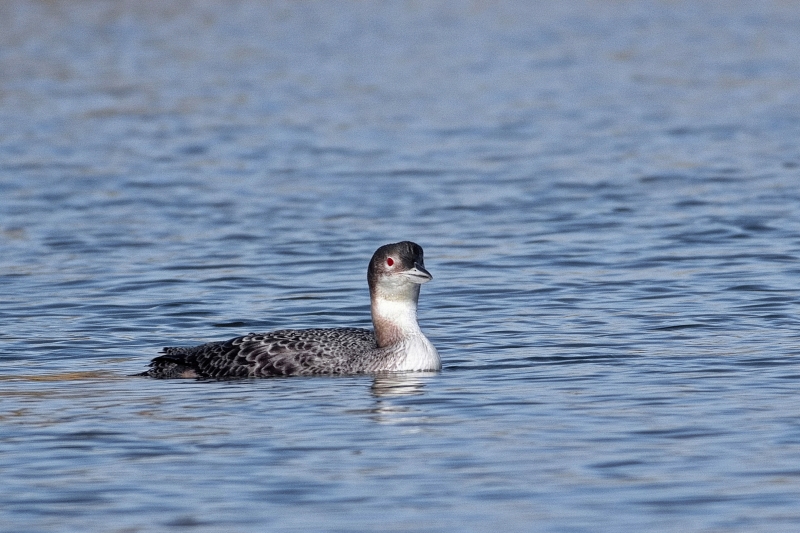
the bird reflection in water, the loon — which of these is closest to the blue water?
the bird reflection in water

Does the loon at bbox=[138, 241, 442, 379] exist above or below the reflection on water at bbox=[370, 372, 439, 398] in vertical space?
above

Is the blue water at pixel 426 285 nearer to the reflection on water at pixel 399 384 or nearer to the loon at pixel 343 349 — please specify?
the reflection on water at pixel 399 384

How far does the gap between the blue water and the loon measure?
15cm

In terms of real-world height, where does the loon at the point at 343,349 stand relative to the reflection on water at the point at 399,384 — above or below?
above

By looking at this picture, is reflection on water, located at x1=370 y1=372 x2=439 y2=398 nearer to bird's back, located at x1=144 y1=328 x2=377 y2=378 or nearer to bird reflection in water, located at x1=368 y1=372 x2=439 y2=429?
bird reflection in water, located at x1=368 y1=372 x2=439 y2=429

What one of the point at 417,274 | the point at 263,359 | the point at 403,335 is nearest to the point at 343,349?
the point at 403,335

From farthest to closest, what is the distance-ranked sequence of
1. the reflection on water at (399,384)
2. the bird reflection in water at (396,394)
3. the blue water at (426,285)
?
the reflection on water at (399,384) < the bird reflection in water at (396,394) < the blue water at (426,285)

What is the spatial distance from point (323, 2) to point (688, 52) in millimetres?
17562

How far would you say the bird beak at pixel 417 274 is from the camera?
11.6 meters

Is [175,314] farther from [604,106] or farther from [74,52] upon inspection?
[74,52]

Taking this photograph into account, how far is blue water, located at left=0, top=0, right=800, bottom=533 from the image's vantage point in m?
8.62

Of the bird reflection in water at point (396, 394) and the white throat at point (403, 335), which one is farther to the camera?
the white throat at point (403, 335)

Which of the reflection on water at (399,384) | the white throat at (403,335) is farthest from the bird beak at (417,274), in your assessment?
the reflection on water at (399,384)

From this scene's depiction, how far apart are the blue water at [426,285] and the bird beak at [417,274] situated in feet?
2.25
